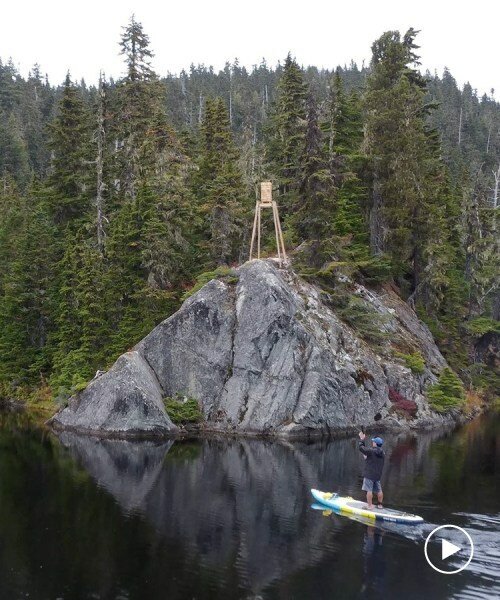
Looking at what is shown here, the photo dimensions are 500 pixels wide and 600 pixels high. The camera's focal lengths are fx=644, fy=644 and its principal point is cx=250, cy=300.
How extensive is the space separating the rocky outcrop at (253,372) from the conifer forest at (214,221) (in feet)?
9.09

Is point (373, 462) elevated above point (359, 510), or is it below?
above

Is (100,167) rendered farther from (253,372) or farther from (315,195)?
(253,372)

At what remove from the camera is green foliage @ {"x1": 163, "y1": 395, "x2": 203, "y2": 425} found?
35.3 meters

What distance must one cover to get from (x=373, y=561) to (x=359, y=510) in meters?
3.78

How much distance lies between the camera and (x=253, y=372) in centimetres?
3544

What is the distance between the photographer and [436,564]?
623 inches

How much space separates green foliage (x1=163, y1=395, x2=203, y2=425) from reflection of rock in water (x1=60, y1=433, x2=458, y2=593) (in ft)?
9.99

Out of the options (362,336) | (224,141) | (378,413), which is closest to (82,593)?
(378,413)

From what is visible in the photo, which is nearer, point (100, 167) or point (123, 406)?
point (123, 406)

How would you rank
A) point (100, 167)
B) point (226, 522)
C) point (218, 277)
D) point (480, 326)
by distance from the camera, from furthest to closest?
point (480, 326) → point (100, 167) → point (218, 277) → point (226, 522)

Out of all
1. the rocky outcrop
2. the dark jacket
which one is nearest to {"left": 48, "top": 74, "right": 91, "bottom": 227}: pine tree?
the rocky outcrop

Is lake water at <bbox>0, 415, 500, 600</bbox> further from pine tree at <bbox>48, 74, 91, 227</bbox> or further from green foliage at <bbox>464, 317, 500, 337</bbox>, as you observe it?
pine tree at <bbox>48, 74, 91, 227</bbox>

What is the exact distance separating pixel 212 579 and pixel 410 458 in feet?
53.1

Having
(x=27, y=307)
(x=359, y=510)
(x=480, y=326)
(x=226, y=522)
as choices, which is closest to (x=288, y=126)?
(x=480, y=326)
